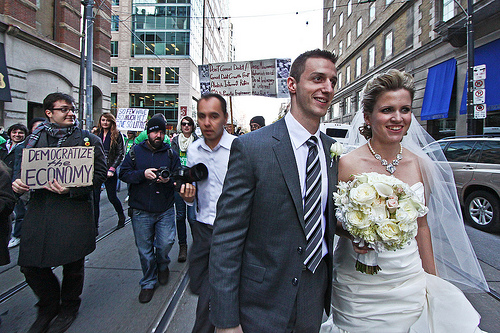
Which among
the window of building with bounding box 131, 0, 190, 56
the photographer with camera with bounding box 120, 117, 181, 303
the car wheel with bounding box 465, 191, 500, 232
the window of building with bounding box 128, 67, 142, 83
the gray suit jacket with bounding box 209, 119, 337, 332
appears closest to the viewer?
the gray suit jacket with bounding box 209, 119, 337, 332

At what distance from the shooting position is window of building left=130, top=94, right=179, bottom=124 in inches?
1465

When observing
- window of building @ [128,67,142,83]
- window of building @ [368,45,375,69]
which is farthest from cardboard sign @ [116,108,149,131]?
window of building @ [128,67,142,83]

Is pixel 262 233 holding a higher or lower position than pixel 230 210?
lower

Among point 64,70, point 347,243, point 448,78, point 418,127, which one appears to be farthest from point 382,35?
point 347,243

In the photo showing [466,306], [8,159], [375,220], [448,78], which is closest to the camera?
[375,220]

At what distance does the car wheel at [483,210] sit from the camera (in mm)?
5782

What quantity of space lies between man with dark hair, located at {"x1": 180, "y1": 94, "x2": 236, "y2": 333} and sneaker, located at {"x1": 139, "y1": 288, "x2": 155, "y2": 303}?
1.15 metres

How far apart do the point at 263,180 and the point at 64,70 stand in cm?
1755

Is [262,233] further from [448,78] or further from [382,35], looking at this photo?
[382,35]

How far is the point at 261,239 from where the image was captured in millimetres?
1408

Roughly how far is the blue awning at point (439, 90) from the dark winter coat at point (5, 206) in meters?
17.0

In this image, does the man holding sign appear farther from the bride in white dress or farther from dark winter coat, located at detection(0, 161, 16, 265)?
the bride in white dress

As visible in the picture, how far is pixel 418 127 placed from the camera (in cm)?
274

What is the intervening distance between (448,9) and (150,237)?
725 inches
